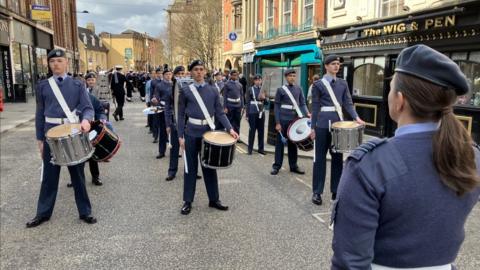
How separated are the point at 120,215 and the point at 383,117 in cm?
830

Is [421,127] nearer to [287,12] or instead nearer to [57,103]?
[57,103]

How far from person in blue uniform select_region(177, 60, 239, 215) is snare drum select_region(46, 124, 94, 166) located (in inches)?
50.3

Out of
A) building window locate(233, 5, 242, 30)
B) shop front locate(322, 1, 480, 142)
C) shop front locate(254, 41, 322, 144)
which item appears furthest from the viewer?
building window locate(233, 5, 242, 30)

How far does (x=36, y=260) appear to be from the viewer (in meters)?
4.00

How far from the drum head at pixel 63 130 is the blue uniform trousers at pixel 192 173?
1425mm

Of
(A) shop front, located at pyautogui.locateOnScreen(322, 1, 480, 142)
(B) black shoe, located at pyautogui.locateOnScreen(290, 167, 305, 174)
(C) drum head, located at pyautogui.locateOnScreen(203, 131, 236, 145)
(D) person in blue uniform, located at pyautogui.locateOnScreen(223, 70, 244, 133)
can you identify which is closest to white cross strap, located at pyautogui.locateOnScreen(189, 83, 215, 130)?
(C) drum head, located at pyautogui.locateOnScreen(203, 131, 236, 145)

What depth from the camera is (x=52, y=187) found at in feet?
16.4

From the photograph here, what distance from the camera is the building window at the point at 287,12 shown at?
18172 millimetres

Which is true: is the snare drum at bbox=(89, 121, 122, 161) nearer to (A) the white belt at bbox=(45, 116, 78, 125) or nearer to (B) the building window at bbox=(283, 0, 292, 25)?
(A) the white belt at bbox=(45, 116, 78, 125)

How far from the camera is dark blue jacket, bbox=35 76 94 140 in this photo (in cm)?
481

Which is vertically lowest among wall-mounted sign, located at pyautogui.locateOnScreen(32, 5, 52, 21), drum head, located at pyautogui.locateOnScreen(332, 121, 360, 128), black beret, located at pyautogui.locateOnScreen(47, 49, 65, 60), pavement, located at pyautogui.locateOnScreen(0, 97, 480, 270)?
pavement, located at pyautogui.locateOnScreen(0, 97, 480, 270)

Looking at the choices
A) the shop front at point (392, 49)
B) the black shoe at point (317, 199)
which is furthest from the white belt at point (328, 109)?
the shop front at point (392, 49)

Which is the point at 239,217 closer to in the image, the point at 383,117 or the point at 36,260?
the point at 36,260

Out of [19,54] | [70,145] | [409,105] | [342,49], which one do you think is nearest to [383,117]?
[342,49]
